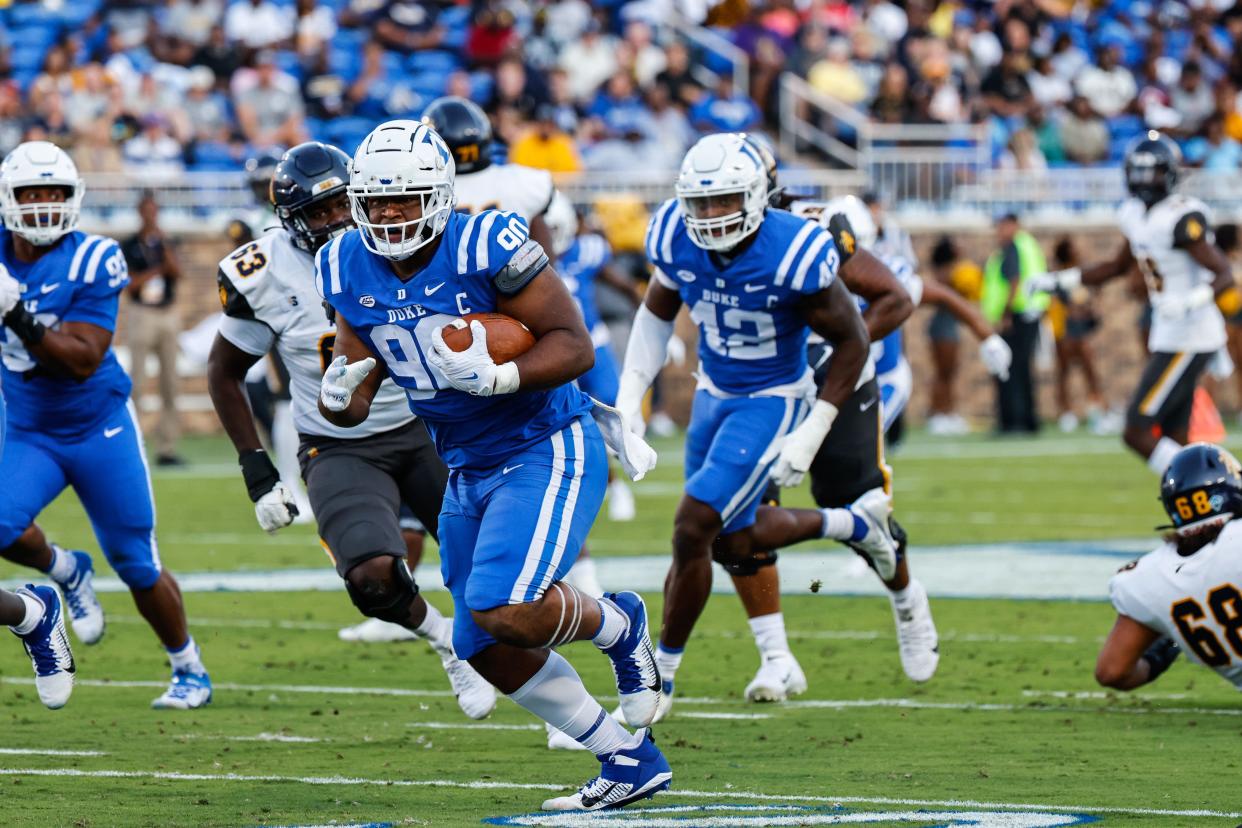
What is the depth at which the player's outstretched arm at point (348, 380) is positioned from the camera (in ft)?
16.2

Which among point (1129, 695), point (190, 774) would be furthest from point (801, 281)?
point (190, 774)

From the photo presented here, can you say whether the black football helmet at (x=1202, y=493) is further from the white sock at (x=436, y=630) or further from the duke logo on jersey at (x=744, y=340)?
the white sock at (x=436, y=630)

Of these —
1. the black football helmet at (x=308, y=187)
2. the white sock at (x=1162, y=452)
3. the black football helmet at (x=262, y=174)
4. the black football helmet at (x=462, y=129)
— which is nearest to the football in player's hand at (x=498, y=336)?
the black football helmet at (x=308, y=187)

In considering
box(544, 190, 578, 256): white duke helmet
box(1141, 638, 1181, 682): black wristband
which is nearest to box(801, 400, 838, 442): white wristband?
box(1141, 638, 1181, 682): black wristband

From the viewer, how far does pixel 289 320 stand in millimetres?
6094

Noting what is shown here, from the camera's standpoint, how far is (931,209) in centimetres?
1914

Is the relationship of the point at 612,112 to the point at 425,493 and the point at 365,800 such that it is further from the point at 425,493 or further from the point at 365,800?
the point at 365,800

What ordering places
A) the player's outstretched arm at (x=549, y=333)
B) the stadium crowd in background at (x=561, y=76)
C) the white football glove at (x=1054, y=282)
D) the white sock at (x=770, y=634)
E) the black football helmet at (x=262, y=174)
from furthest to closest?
the stadium crowd in background at (x=561, y=76)
the white football glove at (x=1054, y=282)
the black football helmet at (x=262, y=174)
the white sock at (x=770, y=634)
the player's outstretched arm at (x=549, y=333)

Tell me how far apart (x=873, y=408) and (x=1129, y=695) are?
1.41 m

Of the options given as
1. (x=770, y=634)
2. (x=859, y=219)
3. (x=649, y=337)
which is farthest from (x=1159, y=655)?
(x=859, y=219)

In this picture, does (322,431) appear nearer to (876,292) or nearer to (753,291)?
(753,291)

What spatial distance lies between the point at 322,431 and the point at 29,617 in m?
0.98

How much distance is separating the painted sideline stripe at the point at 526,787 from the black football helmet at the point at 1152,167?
5689 mm

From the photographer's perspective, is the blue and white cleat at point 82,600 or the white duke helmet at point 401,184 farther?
the blue and white cleat at point 82,600
